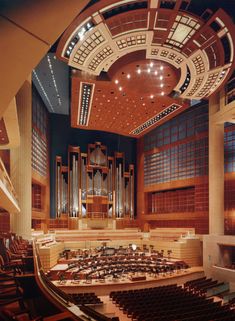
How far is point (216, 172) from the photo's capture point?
1469cm

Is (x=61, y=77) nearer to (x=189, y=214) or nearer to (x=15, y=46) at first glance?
(x=189, y=214)

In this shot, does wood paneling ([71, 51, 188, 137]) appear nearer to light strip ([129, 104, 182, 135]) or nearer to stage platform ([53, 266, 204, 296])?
light strip ([129, 104, 182, 135])

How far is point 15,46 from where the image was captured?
158cm

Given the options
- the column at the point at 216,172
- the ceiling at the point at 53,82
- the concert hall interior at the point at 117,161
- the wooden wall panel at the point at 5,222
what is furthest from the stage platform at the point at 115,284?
the ceiling at the point at 53,82

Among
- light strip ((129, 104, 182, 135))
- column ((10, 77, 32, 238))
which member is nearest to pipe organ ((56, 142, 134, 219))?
light strip ((129, 104, 182, 135))

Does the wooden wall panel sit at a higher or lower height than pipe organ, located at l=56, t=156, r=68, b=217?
lower

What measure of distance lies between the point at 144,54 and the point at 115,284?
8651 mm

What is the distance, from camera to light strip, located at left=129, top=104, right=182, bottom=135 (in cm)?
1452

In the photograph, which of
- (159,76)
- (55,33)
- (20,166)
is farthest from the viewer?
(20,166)

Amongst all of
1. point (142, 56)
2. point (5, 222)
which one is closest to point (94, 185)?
point (5, 222)

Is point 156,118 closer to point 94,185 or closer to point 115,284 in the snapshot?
point 94,185

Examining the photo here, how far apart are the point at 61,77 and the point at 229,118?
8.73 metres

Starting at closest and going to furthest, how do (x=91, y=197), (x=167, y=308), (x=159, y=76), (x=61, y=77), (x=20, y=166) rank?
(x=167, y=308), (x=159, y=76), (x=20, y=166), (x=61, y=77), (x=91, y=197)

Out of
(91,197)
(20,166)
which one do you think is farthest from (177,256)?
(20,166)
